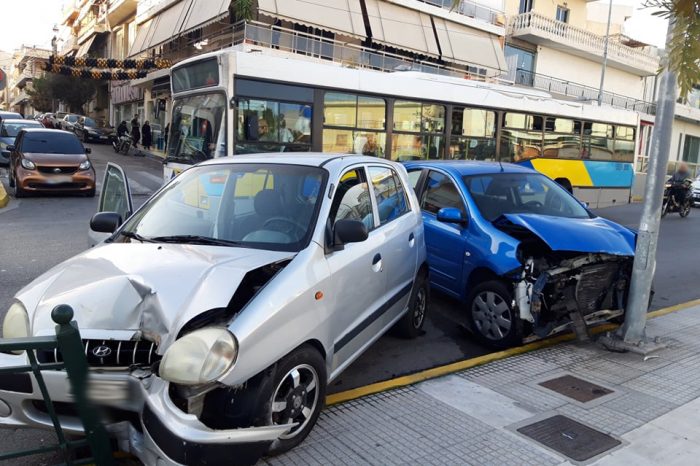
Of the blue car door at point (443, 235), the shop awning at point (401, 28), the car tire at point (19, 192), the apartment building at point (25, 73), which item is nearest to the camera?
the blue car door at point (443, 235)

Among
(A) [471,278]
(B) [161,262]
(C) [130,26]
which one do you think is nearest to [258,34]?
(A) [471,278]

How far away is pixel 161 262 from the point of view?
3.33m

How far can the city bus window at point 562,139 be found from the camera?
14570 millimetres

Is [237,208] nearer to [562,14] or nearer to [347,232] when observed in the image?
[347,232]

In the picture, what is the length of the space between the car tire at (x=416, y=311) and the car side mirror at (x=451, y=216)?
0.63m

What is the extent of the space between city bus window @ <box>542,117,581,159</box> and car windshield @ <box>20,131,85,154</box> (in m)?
11.8

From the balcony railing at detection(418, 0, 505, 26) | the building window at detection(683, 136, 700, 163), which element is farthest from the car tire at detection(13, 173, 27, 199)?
the building window at detection(683, 136, 700, 163)

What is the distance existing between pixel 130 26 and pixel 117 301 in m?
42.5

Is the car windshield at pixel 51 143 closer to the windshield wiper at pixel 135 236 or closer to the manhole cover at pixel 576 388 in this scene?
the windshield wiper at pixel 135 236

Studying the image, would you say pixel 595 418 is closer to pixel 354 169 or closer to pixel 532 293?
pixel 532 293

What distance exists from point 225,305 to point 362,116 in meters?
8.02

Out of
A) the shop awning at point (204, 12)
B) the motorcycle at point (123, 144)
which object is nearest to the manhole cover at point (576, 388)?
the shop awning at point (204, 12)

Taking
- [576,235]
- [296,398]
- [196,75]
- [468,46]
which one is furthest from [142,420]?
[468,46]

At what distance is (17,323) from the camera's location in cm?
305
